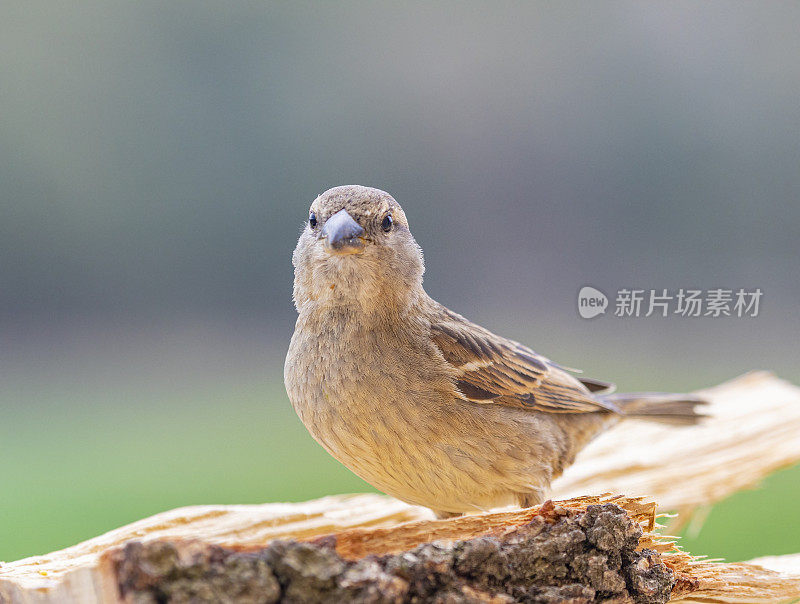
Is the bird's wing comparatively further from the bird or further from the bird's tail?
the bird's tail

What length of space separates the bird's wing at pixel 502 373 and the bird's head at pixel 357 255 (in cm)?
28

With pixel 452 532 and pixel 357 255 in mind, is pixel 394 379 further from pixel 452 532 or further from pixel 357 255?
pixel 452 532

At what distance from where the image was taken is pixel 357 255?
2828 millimetres

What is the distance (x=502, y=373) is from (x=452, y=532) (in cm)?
98

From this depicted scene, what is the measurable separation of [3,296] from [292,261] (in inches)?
160

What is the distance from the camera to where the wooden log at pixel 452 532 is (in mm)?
1803

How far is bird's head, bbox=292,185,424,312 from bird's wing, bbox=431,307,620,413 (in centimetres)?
28

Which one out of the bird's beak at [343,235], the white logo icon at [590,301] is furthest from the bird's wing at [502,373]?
the white logo icon at [590,301]

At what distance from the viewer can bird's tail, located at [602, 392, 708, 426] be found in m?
4.20

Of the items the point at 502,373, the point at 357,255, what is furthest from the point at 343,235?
the point at 502,373

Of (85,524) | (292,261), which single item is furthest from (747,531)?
(85,524)

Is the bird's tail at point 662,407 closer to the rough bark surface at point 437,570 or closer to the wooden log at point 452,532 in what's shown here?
the wooden log at point 452,532

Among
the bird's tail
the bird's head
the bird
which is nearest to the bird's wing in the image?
the bird

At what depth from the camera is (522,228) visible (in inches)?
237
